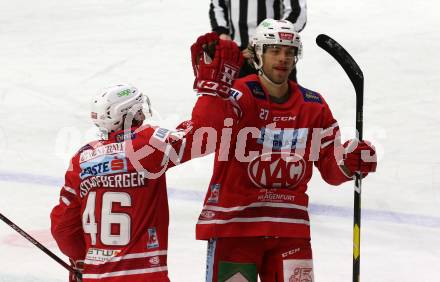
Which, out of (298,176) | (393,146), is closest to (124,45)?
(393,146)

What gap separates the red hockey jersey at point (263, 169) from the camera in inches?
142

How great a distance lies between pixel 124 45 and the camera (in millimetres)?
10016

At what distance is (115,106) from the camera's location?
11.1 ft

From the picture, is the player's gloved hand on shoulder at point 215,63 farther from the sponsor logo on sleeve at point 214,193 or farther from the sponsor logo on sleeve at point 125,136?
the sponsor logo on sleeve at point 214,193

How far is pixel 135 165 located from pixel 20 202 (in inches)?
116

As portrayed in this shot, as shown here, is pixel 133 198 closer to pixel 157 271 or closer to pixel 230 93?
pixel 157 271

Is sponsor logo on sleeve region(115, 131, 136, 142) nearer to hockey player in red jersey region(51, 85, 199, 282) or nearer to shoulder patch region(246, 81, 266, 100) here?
hockey player in red jersey region(51, 85, 199, 282)

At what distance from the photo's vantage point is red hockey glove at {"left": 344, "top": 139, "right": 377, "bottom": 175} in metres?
3.59

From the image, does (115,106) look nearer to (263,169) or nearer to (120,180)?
(120,180)

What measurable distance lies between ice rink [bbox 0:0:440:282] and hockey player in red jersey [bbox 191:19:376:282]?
1.25m

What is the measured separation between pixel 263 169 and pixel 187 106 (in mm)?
4569

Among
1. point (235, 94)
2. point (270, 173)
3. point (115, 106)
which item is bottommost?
point (270, 173)

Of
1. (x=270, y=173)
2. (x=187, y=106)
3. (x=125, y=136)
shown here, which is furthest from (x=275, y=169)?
(x=187, y=106)

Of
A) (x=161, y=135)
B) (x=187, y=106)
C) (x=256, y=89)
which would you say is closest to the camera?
(x=161, y=135)
